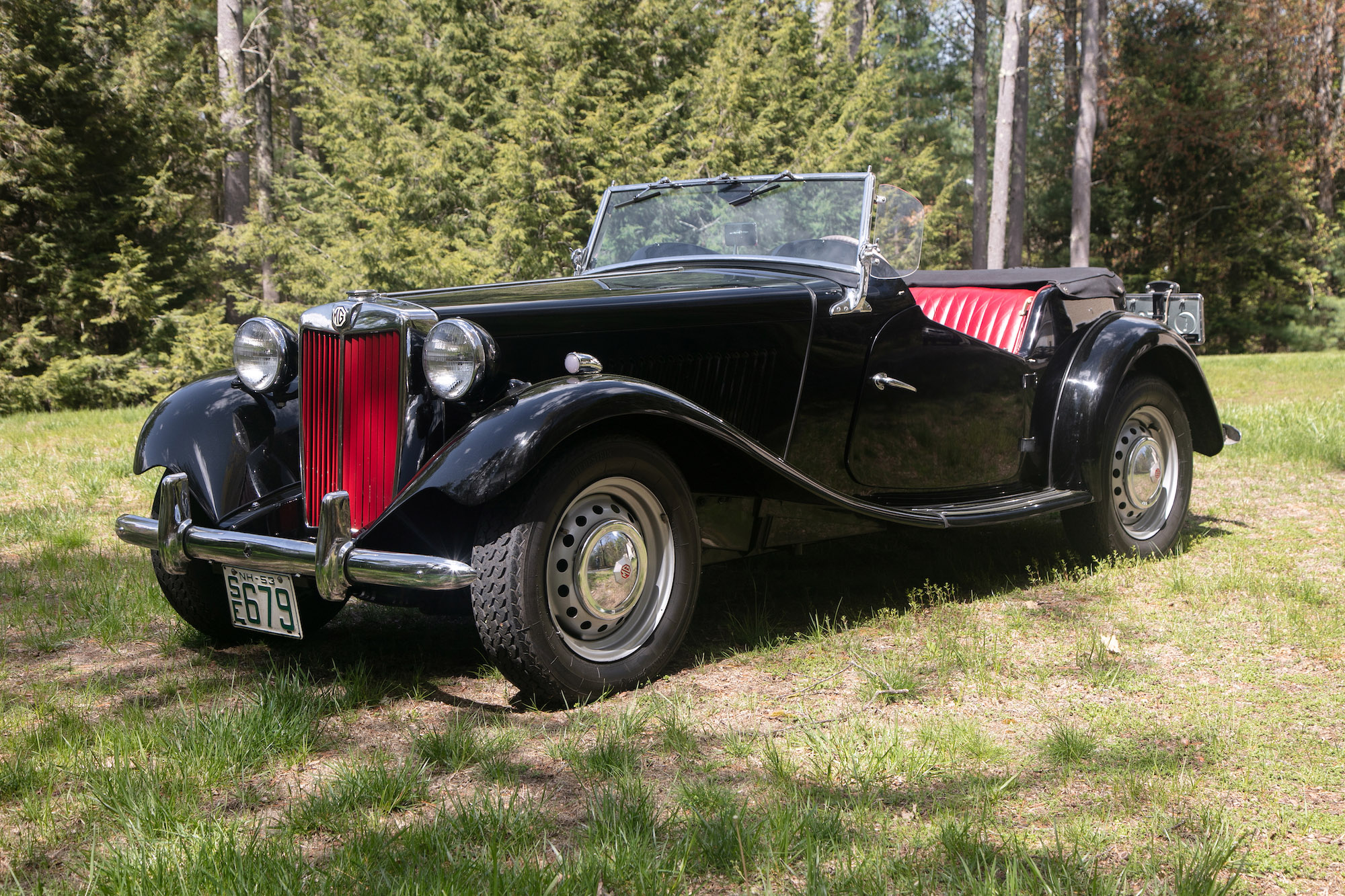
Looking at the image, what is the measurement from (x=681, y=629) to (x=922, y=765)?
3.16 ft

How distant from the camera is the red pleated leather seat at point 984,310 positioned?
502 centimetres

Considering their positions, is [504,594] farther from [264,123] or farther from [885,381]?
[264,123]

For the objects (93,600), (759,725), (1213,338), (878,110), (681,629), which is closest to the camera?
(759,725)

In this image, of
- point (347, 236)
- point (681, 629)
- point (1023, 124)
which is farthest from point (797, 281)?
point (1023, 124)

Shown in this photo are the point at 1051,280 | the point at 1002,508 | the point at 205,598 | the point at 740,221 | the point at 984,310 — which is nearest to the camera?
the point at 205,598

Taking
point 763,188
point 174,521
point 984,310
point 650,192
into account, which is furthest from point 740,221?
point 174,521

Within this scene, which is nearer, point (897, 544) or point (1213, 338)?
point (897, 544)

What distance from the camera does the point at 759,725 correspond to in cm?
296

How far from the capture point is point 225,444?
11.4 ft

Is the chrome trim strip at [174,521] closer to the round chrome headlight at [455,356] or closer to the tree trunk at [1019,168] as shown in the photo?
the round chrome headlight at [455,356]

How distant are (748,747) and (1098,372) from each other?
2.79m

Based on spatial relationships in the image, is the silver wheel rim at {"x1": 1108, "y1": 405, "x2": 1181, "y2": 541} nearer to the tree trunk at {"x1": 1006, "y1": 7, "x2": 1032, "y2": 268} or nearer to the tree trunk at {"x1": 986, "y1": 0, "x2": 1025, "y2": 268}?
the tree trunk at {"x1": 986, "y1": 0, "x2": 1025, "y2": 268}

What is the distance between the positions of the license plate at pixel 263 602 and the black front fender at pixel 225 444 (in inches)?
11.7

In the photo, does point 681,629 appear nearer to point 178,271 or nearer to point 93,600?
point 93,600
